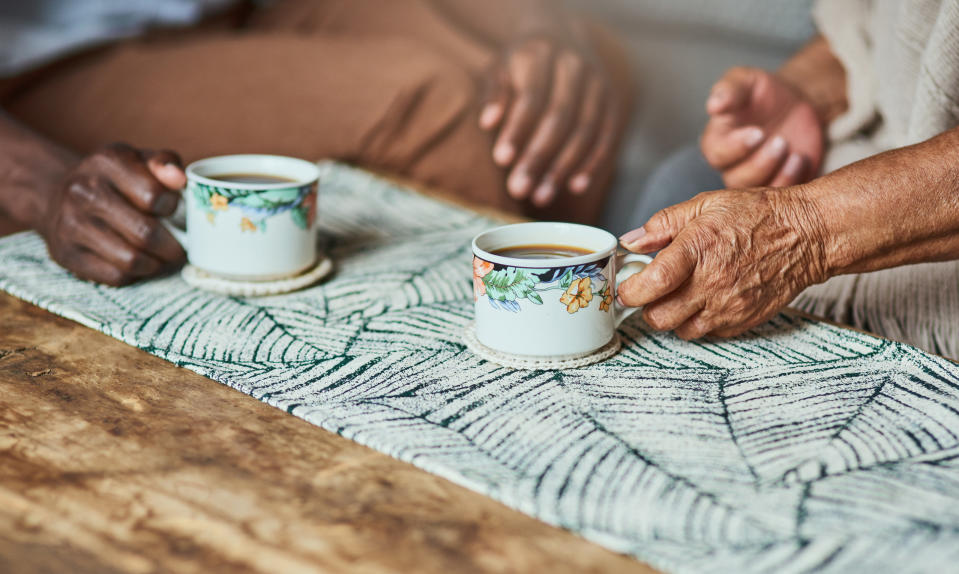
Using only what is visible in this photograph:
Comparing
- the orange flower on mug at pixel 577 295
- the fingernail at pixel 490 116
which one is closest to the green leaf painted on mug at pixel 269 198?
the orange flower on mug at pixel 577 295

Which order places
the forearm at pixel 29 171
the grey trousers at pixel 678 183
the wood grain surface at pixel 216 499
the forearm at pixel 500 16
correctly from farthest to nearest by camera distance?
the forearm at pixel 500 16, the grey trousers at pixel 678 183, the forearm at pixel 29 171, the wood grain surface at pixel 216 499

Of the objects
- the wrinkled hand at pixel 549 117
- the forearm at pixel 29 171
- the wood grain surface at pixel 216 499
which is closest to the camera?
the wood grain surface at pixel 216 499

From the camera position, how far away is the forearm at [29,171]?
1.00m

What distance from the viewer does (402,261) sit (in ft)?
3.24

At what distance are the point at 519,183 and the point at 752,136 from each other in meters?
0.39

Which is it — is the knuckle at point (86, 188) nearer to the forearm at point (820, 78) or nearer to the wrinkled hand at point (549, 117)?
the wrinkled hand at point (549, 117)

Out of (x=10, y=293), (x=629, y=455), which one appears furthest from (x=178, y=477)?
(x=10, y=293)

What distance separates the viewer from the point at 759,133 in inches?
41.1

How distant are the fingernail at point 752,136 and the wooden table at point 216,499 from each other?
2.19 ft

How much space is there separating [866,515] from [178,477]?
44 centimetres

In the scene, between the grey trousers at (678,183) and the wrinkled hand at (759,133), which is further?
the grey trousers at (678,183)

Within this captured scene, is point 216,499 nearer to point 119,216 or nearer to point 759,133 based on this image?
point 119,216

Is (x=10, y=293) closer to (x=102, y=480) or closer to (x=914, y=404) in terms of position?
(x=102, y=480)

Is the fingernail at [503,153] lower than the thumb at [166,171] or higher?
higher
